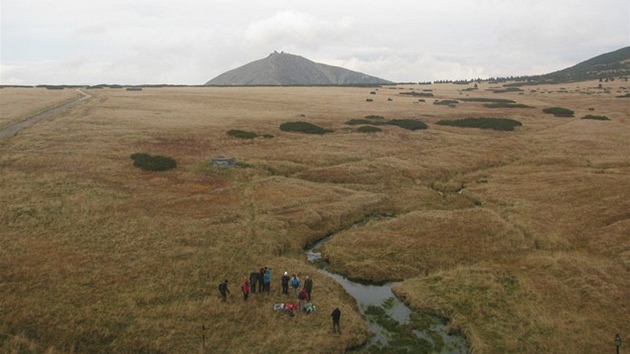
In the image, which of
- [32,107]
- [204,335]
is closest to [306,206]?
[204,335]

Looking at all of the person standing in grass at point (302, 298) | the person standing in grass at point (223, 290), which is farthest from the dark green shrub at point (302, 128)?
the person standing in grass at point (223, 290)

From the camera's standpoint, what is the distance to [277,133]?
2803 inches

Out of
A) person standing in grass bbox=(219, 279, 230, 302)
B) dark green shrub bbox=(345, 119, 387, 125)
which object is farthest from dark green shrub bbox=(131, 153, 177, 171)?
dark green shrub bbox=(345, 119, 387, 125)

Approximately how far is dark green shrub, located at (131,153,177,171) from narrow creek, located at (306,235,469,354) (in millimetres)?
27038

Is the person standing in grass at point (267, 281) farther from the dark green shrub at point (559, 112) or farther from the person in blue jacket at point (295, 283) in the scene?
the dark green shrub at point (559, 112)

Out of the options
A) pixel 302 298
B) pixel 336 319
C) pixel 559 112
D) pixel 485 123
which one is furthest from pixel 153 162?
pixel 559 112

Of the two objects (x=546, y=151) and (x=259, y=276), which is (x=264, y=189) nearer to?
(x=259, y=276)

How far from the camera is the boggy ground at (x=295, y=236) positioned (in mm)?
22641

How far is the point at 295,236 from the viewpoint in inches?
1393

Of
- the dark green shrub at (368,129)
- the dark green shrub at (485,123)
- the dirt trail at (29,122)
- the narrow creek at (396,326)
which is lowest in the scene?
the narrow creek at (396,326)

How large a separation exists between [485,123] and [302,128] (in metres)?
35.0

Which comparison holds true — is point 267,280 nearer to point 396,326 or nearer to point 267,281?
point 267,281

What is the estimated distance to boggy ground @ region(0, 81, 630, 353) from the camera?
2264cm

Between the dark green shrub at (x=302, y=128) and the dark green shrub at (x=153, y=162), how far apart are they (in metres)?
26.0
